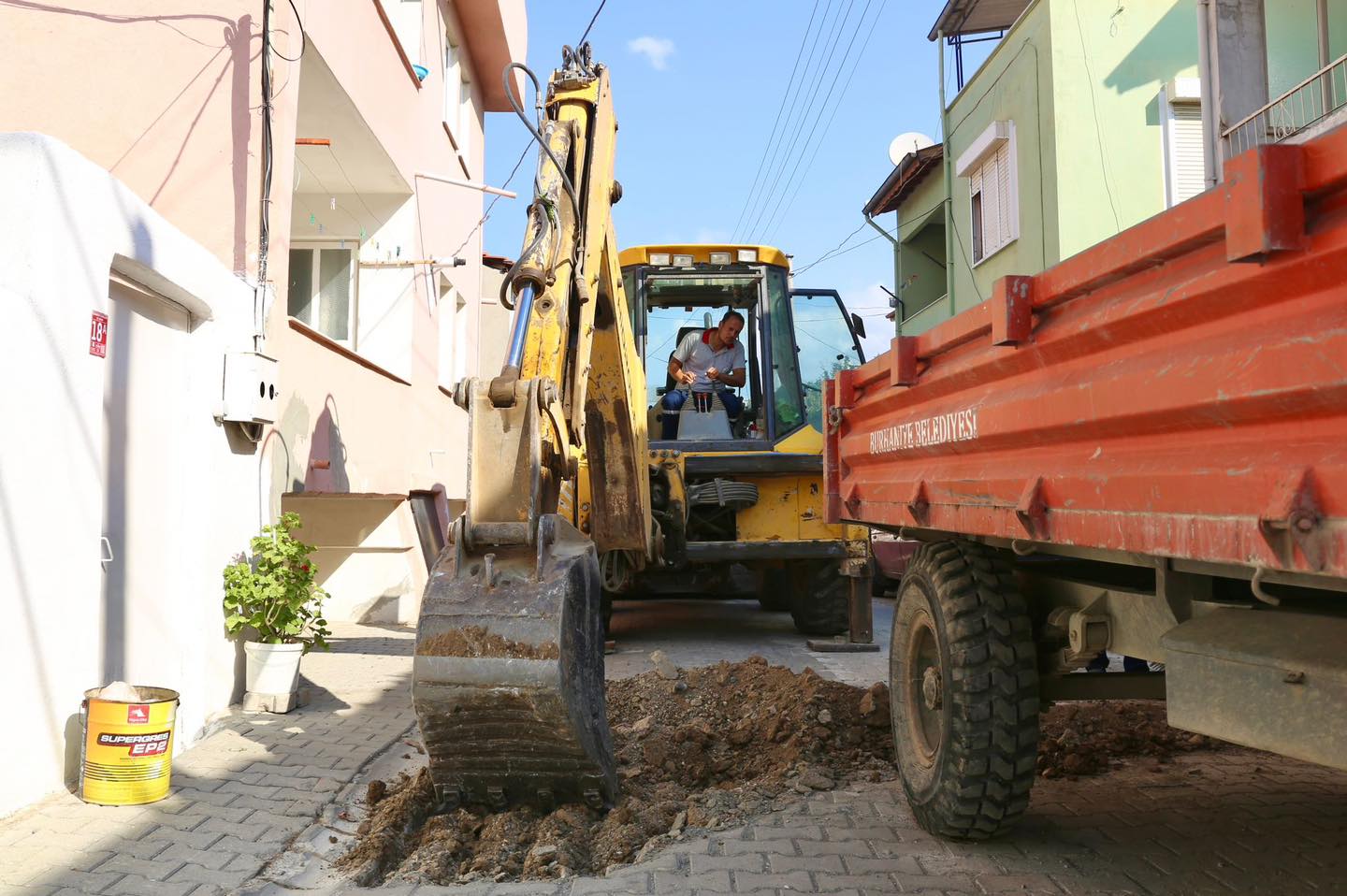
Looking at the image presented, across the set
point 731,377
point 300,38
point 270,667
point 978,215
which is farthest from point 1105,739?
point 978,215

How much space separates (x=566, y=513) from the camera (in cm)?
551

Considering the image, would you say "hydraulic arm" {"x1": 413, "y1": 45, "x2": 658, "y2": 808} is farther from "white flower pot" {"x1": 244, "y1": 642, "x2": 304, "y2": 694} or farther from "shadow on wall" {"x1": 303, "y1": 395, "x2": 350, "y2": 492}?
"shadow on wall" {"x1": 303, "y1": 395, "x2": 350, "y2": 492}

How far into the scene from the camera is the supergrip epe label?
4.09 m

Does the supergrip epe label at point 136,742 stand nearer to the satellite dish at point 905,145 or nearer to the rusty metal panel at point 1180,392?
the rusty metal panel at point 1180,392

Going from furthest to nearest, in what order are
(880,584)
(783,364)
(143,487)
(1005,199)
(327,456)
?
(1005,199) → (880,584) → (783,364) → (327,456) → (143,487)

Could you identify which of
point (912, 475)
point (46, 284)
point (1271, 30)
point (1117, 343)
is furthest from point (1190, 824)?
point (1271, 30)

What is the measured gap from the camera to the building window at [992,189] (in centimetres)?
1389

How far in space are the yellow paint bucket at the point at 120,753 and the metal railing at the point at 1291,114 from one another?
827cm

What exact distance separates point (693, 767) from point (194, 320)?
3567mm

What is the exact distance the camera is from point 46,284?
161 inches

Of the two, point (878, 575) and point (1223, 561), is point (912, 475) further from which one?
point (878, 575)

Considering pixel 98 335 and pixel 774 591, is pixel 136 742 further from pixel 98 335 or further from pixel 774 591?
pixel 774 591

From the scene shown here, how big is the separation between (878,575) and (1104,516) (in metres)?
9.66

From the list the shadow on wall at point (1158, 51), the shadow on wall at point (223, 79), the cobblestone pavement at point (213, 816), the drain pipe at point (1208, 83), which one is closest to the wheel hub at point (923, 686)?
the cobblestone pavement at point (213, 816)
